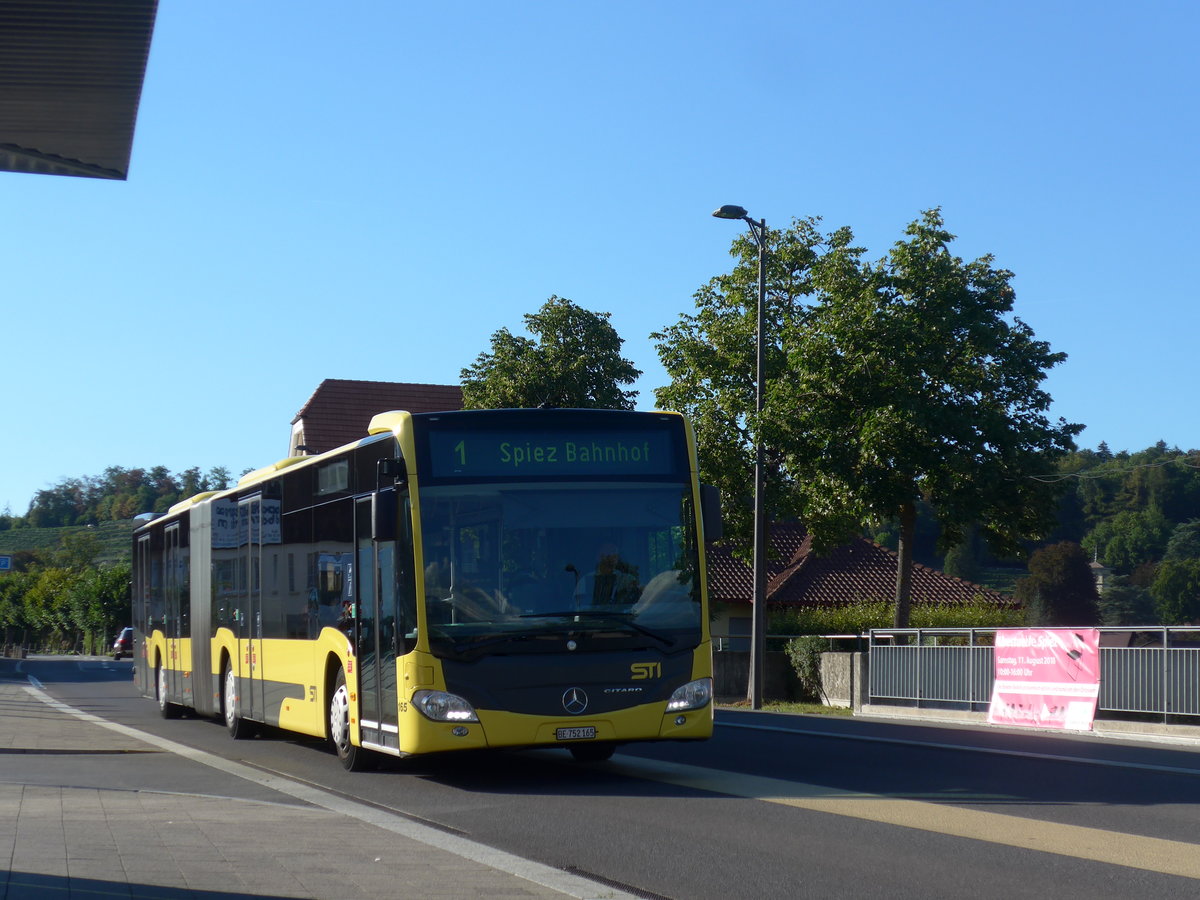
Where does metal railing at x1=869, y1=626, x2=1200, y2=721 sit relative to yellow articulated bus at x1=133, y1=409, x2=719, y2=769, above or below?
below

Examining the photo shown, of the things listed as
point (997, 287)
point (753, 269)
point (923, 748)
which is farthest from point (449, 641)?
point (753, 269)

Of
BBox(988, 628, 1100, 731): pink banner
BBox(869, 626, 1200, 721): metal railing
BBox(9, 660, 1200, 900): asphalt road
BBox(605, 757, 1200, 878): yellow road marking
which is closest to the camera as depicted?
BBox(9, 660, 1200, 900): asphalt road

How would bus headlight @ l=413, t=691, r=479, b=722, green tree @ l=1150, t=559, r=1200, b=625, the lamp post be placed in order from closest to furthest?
1. bus headlight @ l=413, t=691, r=479, b=722
2. the lamp post
3. green tree @ l=1150, t=559, r=1200, b=625

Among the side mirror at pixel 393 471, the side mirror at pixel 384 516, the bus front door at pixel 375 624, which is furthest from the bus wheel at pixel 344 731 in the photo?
the side mirror at pixel 393 471

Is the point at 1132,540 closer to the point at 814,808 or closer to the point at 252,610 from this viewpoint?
the point at 252,610

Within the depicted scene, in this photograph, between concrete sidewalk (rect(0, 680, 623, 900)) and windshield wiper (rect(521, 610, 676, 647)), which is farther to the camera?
windshield wiper (rect(521, 610, 676, 647))

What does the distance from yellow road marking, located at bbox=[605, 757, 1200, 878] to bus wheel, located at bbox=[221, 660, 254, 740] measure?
275 inches

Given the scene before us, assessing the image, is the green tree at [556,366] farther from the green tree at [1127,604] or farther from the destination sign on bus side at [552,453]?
the green tree at [1127,604]

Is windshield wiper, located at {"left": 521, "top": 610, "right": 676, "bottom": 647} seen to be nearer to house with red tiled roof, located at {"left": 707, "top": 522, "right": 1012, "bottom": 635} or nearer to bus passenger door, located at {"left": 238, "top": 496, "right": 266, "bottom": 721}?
bus passenger door, located at {"left": 238, "top": 496, "right": 266, "bottom": 721}

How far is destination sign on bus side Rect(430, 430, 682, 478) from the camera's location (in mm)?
12750

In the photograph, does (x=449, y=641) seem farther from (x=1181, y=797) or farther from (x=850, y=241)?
(x=850, y=241)

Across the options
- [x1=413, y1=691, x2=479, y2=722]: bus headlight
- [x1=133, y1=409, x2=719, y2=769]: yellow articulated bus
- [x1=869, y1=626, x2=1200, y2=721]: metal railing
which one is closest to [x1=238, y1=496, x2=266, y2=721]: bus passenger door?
[x1=133, y1=409, x2=719, y2=769]: yellow articulated bus

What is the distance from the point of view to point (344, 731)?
1438 cm

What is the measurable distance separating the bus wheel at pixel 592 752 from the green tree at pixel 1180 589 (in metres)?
110
